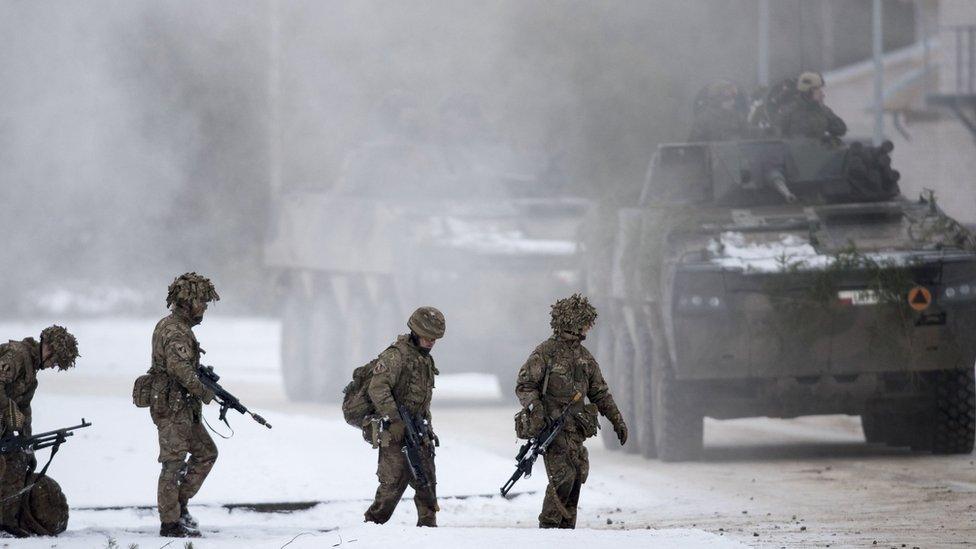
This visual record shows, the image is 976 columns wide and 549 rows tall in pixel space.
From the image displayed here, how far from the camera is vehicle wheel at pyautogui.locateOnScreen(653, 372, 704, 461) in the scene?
13.9 meters

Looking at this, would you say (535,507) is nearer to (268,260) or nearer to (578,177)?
(268,260)

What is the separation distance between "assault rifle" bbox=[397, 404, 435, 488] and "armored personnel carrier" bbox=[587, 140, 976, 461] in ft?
13.9

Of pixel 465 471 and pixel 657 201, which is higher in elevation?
pixel 657 201

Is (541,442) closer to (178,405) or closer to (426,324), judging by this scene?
(426,324)

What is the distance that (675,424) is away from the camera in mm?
13992

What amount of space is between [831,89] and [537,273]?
17691mm

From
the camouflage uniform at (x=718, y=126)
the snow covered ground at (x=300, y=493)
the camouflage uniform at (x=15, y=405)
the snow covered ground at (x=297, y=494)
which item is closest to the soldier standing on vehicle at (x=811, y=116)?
the camouflage uniform at (x=718, y=126)

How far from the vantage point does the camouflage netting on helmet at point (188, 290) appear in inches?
376

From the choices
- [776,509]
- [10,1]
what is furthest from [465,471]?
[10,1]

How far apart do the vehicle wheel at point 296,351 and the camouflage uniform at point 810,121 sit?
7.48m

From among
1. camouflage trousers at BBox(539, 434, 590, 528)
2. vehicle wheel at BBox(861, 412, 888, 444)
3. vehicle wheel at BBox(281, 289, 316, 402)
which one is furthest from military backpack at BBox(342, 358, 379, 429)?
vehicle wheel at BBox(281, 289, 316, 402)

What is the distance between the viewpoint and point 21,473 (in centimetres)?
955

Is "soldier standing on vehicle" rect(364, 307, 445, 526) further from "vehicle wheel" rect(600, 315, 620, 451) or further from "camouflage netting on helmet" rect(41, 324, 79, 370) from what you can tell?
"vehicle wheel" rect(600, 315, 620, 451)

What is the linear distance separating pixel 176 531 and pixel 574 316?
214cm
